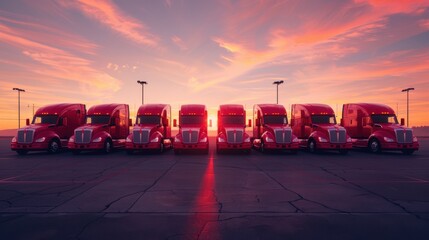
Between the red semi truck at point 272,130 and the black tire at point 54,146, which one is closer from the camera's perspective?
the red semi truck at point 272,130

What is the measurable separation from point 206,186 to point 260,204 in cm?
238

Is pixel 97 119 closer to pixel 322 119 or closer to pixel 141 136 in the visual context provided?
pixel 141 136

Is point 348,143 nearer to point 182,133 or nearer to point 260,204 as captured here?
point 182,133

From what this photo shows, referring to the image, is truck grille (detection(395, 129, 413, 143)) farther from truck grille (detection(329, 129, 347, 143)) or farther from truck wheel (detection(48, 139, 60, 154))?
truck wheel (detection(48, 139, 60, 154))

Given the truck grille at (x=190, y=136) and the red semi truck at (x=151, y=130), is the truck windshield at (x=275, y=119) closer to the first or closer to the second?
the truck grille at (x=190, y=136)

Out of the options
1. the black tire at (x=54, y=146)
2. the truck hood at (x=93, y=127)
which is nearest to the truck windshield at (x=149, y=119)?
the truck hood at (x=93, y=127)

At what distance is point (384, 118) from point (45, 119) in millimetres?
23791

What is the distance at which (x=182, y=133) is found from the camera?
18375 millimetres

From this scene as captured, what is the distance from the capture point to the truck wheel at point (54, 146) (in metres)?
19.2

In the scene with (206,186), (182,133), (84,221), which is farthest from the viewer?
(182,133)

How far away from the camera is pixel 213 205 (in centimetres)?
652

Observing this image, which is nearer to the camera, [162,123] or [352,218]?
[352,218]

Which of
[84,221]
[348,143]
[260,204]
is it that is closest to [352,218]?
[260,204]

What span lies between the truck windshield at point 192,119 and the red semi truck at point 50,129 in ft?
26.8
